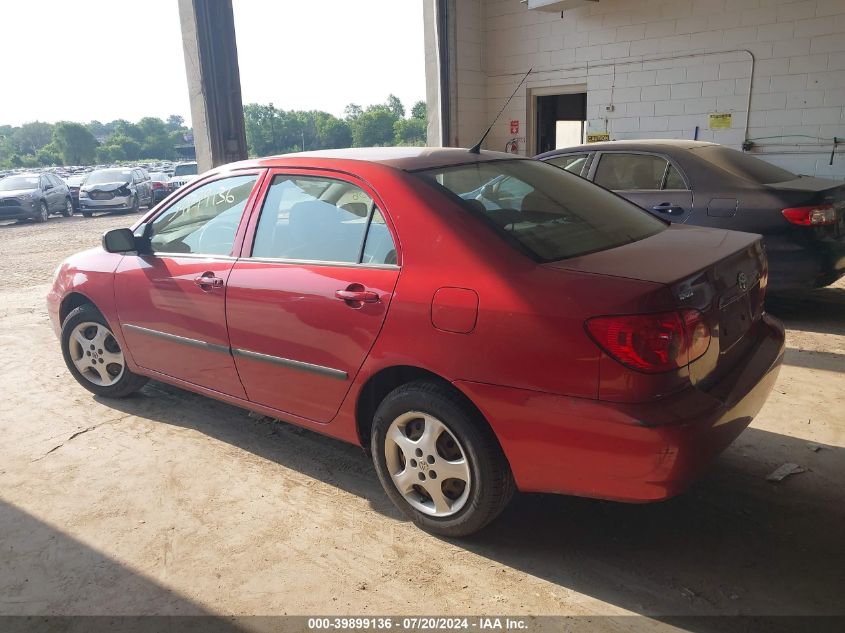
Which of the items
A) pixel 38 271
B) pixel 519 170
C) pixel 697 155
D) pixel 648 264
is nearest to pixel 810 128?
pixel 697 155

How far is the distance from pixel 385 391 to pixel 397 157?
3.58ft

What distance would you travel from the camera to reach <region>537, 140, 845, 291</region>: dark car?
5023 mm

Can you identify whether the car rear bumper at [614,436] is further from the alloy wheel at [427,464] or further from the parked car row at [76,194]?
the parked car row at [76,194]

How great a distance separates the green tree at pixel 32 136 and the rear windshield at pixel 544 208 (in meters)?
120

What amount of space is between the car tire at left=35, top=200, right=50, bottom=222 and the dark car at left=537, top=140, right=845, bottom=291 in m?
17.8

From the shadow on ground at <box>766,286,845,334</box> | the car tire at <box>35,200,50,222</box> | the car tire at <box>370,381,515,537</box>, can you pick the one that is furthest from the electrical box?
the car tire at <box>35,200,50,222</box>

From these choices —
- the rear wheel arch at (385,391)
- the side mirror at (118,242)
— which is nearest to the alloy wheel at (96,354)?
the side mirror at (118,242)

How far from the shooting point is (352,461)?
11.3 ft

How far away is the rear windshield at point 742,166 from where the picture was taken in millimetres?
5387

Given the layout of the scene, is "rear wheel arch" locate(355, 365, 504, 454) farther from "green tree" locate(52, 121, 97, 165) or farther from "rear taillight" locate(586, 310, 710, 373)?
"green tree" locate(52, 121, 97, 165)

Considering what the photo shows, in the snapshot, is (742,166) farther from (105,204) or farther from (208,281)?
(105,204)

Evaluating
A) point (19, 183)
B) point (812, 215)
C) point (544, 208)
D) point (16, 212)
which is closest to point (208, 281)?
point (544, 208)

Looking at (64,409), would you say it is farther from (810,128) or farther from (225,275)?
(810,128)

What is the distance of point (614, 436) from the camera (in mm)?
2133
